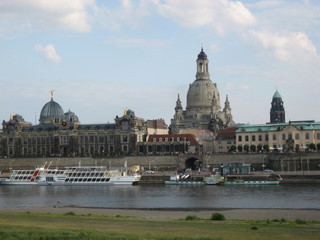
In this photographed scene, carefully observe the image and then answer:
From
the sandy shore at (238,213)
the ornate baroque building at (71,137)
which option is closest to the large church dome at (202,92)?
the ornate baroque building at (71,137)

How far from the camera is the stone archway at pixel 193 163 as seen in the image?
128750mm

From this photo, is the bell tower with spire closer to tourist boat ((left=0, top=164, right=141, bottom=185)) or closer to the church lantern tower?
the church lantern tower

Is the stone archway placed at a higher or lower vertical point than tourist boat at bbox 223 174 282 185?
higher

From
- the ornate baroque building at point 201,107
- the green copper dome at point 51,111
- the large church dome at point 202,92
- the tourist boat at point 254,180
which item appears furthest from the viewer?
the large church dome at point 202,92

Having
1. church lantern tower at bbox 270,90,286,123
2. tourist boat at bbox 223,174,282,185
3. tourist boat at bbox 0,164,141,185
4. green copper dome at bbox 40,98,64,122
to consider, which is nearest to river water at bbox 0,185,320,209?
tourist boat at bbox 223,174,282,185

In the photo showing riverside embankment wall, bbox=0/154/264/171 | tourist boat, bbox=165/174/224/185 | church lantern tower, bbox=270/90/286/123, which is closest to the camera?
tourist boat, bbox=165/174/224/185

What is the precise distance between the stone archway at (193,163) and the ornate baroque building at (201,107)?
37.8 m

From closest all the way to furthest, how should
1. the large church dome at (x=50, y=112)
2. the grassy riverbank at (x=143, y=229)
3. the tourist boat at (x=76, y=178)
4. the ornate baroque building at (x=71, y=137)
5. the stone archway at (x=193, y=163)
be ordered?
the grassy riverbank at (x=143, y=229) → the tourist boat at (x=76, y=178) → the stone archway at (x=193, y=163) → the ornate baroque building at (x=71, y=137) → the large church dome at (x=50, y=112)

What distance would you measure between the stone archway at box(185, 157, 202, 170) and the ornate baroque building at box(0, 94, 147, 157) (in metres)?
13.5

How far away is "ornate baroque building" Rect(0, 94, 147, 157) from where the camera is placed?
141 meters

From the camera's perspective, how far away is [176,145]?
453 ft

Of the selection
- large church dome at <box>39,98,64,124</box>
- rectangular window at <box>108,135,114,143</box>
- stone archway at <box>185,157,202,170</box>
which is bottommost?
stone archway at <box>185,157,202,170</box>

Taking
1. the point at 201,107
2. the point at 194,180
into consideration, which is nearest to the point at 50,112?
the point at 201,107

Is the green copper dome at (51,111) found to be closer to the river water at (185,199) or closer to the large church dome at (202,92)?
the large church dome at (202,92)
